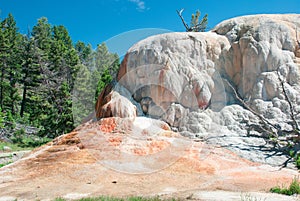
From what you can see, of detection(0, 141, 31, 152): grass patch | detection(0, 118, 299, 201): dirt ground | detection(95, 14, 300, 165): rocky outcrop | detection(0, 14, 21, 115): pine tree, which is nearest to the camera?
detection(0, 118, 299, 201): dirt ground

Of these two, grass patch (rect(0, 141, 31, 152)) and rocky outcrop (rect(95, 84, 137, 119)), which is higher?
rocky outcrop (rect(95, 84, 137, 119))

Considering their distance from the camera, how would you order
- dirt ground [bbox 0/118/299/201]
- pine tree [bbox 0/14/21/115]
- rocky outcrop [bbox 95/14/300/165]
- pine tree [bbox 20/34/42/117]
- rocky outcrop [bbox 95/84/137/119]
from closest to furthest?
dirt ground [bbox 0/118/299/201] → rocky outcrop [bbox 95/84/137/119] → rocky outcrop [bbox 95/14/300/165] → pine tree [bbox 20/34/42/117] → pine tree [bbox 0/14/21/115]

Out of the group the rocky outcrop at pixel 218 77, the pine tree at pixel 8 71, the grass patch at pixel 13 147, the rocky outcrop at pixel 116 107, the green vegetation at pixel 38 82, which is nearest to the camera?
the rocky outcrop at pixel 116 107

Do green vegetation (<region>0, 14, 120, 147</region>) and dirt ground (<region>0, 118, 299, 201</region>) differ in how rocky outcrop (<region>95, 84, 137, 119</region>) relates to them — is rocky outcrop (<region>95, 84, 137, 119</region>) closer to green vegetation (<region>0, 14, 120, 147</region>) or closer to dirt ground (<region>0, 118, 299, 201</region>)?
dirt ground (<region>0, 118, 299, 201</region>)

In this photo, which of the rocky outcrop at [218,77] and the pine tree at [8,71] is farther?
the pine tree at [8,71]

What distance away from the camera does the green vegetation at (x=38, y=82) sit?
70.6 ft

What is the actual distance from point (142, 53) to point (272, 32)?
16.0 feet

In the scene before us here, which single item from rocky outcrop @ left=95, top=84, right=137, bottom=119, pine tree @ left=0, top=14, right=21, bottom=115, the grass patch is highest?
pine tree @ left=0, top=14, right=21, bottom=115

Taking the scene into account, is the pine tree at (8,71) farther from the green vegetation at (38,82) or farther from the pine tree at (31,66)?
the pine tree at (31,66)

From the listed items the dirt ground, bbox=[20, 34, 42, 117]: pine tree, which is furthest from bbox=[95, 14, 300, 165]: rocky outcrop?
bbox=[20, 34, 42, 117]: pine tree

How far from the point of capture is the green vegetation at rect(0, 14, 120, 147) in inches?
847

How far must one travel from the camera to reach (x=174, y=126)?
11.7 m

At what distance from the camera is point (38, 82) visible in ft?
97.1

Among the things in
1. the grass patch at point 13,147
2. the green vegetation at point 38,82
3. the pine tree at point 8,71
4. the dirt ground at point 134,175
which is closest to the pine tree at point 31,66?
the green vegetation at point 38,82
